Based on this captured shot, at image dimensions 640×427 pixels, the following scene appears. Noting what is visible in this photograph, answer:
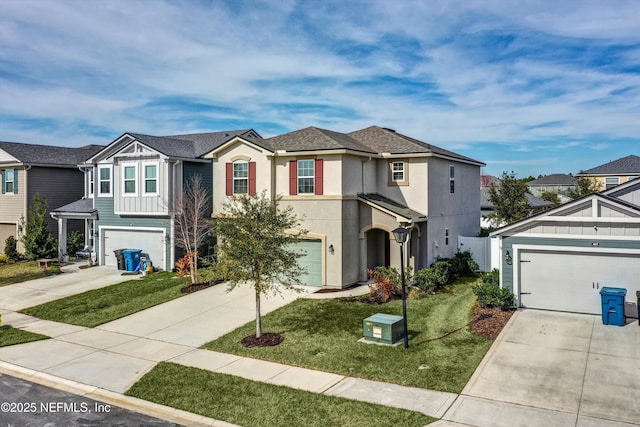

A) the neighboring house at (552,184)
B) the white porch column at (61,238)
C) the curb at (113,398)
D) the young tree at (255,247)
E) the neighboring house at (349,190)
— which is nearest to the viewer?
the curb at (113,398)

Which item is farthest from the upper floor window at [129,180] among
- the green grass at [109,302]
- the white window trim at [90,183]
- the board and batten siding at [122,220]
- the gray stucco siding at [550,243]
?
A: the gray stucco siding at [550,243]

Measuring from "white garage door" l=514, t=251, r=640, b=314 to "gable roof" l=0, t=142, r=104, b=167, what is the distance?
28018 mm

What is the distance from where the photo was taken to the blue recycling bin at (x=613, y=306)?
44.3 ft

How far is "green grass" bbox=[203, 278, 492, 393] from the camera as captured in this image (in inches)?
433

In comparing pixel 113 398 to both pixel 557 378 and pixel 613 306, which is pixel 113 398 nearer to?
pixel 557 378

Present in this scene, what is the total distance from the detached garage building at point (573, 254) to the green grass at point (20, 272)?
21788 mm

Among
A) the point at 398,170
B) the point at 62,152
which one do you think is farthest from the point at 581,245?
the point at 62,152

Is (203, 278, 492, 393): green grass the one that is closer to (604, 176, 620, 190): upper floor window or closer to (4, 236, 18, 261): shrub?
(4, 236, 18, 261): shrub

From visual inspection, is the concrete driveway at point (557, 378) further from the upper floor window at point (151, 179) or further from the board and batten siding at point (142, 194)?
the upper floor window at point (151, 179)

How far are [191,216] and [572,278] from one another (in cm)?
1622

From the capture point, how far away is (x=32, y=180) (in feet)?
97.7

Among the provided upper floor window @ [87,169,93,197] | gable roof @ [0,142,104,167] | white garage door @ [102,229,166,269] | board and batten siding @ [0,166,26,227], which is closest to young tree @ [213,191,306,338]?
white garage door @ [102,229,166,269]

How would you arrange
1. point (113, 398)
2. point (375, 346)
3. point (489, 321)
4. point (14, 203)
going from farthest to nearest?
point (14, 203)
point (489, 321)
point (375, 346)
point (113, 398)

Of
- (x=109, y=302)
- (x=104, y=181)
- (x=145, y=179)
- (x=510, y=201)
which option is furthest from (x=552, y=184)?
(x=109, y=302)
